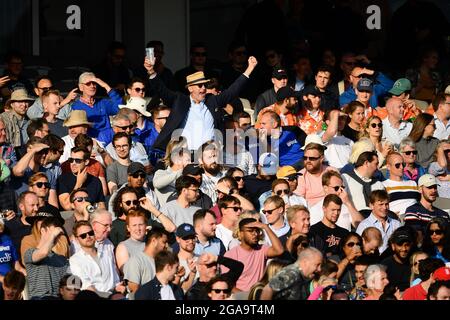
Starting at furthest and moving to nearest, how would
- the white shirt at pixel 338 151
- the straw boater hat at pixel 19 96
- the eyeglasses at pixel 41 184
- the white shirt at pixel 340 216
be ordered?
the white shirt at pixel 338 151, the straw boater hat at pixel 19 96, the white shirt at pixel 340 216, the eyeglasses at pixel 41 184

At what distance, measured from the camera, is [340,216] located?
65.5ft

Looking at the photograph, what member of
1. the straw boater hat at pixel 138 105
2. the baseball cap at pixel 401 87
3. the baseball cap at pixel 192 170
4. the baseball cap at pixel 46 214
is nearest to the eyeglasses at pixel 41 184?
the baseball cap at pixel 46 214

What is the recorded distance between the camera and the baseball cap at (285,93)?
879 inches

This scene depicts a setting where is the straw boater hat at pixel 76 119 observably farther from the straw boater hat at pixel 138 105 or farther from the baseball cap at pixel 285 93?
→ the baseball cap at pixel 285 93

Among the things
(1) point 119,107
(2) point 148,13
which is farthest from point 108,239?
(2) point 148,13

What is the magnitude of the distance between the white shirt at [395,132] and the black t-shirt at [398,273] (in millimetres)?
3522

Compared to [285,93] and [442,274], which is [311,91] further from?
[442,274]

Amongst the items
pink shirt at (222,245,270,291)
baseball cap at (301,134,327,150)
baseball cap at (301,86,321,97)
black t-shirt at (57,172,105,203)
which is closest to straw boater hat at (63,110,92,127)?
black t-shirt at (57,172,105,203)

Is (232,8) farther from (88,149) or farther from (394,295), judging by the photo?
(394,295)

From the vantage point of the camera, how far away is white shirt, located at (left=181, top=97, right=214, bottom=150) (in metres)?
21.5

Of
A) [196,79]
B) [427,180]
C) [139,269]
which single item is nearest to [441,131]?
[427,180]

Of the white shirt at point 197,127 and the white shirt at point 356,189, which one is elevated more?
the white shirt at point 197,127

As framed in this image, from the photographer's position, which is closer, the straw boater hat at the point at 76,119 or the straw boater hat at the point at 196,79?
the straw boater hat at the point at 76,119

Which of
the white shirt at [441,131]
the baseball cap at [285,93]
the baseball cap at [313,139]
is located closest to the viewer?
the baseball cap at [313,139]
